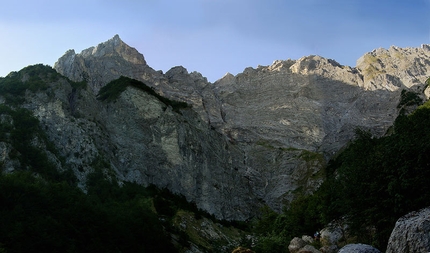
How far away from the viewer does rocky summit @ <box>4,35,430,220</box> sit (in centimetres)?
7794

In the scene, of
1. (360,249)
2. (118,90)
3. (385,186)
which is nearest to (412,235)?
(360,249)

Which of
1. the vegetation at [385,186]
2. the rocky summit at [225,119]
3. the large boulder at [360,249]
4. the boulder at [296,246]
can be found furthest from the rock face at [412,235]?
the rocky summit at [225,119]

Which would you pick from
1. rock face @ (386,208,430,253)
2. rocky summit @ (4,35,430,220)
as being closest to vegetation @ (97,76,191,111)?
rocky summit @ (4,35,430,220)

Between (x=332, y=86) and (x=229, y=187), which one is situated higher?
(x=332, y=86)

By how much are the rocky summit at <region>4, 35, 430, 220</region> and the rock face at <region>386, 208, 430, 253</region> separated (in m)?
52.1

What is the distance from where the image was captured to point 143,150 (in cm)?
8250

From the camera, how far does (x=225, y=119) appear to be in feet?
440

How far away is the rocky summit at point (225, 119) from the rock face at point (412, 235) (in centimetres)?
5211

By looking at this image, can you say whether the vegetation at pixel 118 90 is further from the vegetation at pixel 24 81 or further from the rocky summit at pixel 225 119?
the vegetation at pixel 24 81

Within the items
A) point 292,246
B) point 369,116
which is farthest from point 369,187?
point 369,116

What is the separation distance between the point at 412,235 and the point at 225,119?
4599 inches

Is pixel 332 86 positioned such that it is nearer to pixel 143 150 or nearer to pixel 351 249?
pixel 143 150

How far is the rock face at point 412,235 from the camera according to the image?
56.7 feet

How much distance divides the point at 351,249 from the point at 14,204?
2845cm
